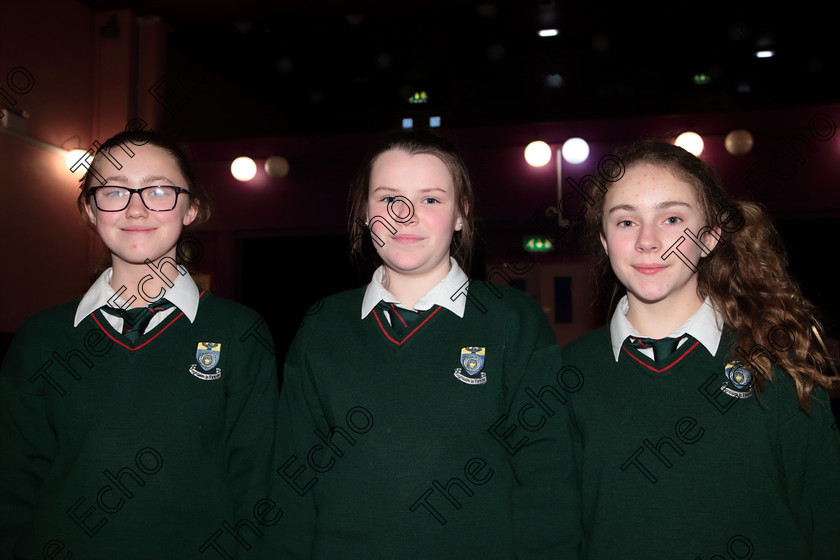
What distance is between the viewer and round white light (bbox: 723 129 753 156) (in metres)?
4.69

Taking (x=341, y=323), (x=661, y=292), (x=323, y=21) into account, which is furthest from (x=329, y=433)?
(x=323, y=21)

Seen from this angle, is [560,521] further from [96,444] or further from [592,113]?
[592,113]

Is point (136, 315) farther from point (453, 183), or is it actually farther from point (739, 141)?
point (739, 141)

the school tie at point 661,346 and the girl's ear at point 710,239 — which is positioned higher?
the girl's ear at point 710,239

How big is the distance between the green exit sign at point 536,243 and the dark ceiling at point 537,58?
4.44 feet

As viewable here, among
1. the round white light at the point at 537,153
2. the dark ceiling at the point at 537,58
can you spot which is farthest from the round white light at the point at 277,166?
the round white light at the point at 537,153

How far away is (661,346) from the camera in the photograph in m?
1.50

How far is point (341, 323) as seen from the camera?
1.53m

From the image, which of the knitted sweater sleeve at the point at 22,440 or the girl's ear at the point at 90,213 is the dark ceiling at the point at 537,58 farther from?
the knitted sweater sleeve at the point at 22,440

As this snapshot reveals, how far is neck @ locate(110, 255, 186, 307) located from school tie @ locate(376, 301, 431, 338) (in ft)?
1.73

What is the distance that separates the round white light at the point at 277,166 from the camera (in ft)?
17.8

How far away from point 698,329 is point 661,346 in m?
0.09

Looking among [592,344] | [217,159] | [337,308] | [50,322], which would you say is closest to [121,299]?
[50,322]

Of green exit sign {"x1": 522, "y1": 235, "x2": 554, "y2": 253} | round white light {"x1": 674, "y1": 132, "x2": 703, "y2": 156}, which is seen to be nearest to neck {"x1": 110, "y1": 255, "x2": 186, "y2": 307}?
round white light {"x1": 674, "y1": 132, "x2": 703, "y2": 156}
